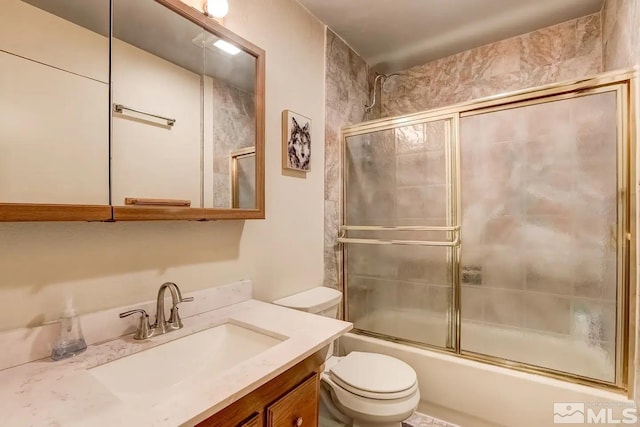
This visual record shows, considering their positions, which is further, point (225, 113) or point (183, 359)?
point (225, 113)

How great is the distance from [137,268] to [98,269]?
0.38 ft

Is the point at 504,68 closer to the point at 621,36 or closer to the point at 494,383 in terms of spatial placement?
the point at 621,36

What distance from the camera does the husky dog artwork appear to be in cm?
165

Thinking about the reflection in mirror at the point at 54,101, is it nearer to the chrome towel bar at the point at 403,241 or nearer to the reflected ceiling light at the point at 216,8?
the reflected ceiling light at the point at 216,8

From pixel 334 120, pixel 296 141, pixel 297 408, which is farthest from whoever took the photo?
pixel 334 120

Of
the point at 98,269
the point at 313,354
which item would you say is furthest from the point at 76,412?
the point at 313,354

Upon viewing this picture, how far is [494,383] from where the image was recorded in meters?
1.57

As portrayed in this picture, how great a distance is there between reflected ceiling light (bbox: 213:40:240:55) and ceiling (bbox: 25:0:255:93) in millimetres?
16

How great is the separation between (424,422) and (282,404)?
1.29 metres

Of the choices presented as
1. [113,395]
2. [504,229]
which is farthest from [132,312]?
[504,229]

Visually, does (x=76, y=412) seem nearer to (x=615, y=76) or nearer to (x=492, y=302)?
(x=492, y=302)

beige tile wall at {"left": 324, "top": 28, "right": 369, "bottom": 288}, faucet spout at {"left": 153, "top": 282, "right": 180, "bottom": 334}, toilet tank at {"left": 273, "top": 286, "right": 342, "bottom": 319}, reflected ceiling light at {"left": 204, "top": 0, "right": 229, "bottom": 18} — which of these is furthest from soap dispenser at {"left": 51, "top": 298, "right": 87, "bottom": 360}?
beige tile wall at {"left": 324, "top": 28, "right": 369, "bottom": 288}

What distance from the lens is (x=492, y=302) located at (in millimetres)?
1682

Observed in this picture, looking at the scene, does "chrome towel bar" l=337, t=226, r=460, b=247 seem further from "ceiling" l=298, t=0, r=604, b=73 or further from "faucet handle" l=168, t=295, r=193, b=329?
"ceiling" l=298, t=0, r=604, b=73
